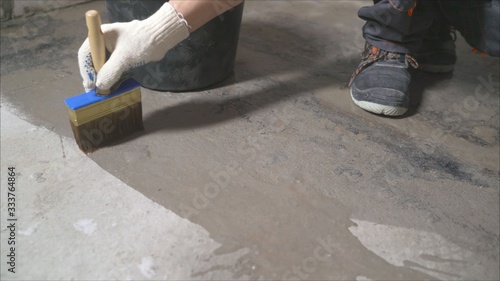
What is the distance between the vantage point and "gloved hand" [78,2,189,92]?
36.9 inches

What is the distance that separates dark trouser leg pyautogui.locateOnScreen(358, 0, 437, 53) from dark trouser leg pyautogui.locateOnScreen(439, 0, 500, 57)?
0.07 metres

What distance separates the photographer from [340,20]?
1.75 m

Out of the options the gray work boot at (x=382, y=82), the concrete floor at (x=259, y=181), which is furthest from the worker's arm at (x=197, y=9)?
the gray work boot at (x=382, y=82)

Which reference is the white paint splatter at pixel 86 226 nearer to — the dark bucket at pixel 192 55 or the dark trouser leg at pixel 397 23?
the dark bucket at pixel 192 55

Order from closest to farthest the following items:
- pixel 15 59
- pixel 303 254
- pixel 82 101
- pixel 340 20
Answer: pixel 303 254, pixel 82 101, pixel 15 59, pixel 340 20

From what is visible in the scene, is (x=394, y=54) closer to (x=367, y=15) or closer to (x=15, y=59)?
(x=367, y=15)

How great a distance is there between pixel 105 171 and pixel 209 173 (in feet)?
0.74

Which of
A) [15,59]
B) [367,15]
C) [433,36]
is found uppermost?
[367,15]

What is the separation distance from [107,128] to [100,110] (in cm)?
6

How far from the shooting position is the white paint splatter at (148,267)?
758mm

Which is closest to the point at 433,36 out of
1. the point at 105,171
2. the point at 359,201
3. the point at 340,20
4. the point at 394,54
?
the point at 394,54

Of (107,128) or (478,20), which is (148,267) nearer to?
(107,128)

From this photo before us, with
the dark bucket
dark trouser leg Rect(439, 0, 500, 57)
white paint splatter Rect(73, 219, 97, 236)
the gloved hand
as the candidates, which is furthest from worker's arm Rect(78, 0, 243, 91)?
dark trouser leg Rect(439, 0, 500, 57)

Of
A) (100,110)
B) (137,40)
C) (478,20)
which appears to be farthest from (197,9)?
(478,20)
